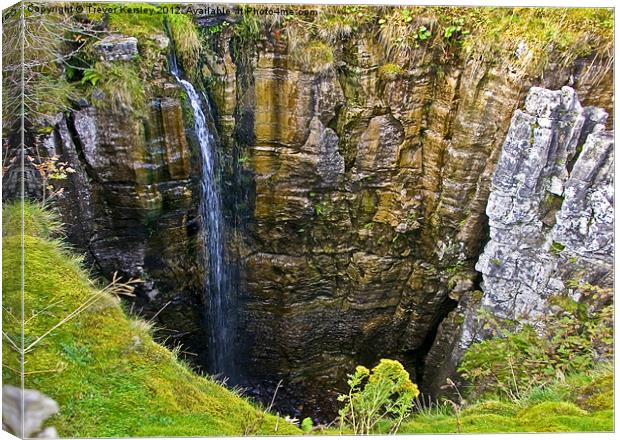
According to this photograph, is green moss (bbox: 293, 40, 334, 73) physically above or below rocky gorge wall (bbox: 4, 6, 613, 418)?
above

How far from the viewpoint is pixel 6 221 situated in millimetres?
3658

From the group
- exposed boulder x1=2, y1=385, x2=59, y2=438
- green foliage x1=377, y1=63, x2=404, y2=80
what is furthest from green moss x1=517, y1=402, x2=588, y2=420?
exposed boulder x1=2, y1=385, x2=59, y2=438

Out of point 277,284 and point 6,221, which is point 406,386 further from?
point 6,221

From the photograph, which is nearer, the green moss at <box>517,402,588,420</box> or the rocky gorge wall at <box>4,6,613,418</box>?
the green moss at <box>517,402,588,420</box>

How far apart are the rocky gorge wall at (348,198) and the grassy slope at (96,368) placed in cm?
72

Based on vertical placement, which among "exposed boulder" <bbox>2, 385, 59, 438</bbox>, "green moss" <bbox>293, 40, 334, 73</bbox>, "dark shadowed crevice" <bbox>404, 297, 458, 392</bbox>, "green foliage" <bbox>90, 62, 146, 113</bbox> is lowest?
"dark shadowed crevice" <bbox>404, 297, 458, 392</bbox>

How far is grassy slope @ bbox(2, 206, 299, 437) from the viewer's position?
11.0ft

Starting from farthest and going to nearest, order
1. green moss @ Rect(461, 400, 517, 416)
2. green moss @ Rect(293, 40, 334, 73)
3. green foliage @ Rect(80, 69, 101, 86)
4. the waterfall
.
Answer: the waterfall
green moss @ Rect(293, 40, 334, 73)
green foliage @ Rect(80, 69, 101, 86)
green moss @ Rect(461, 400, 517, 416)

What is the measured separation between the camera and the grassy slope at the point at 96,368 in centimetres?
335

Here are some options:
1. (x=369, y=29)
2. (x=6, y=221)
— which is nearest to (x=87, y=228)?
(x=6, y=221)

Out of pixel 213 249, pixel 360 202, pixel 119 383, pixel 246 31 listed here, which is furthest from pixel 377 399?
pixel 246 31

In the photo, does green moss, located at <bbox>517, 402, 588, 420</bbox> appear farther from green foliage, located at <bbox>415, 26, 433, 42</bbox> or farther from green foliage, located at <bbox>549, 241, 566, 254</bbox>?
green foliage, located at <bbox>415, 26, 433, 42</bbox>

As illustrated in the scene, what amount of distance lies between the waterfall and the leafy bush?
2166mm

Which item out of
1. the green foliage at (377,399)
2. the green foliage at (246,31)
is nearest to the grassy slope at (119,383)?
the green foliage at (377,399)
